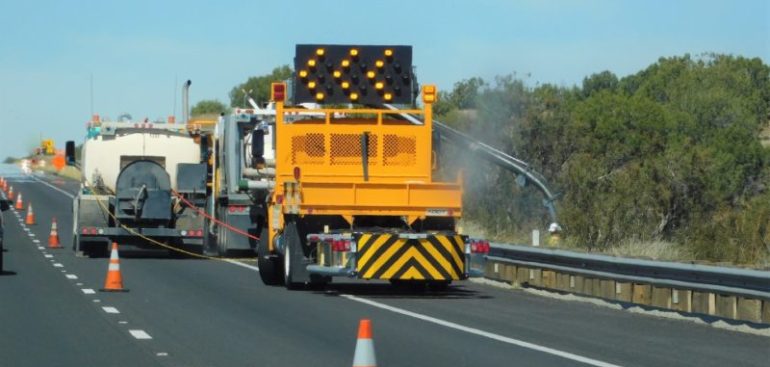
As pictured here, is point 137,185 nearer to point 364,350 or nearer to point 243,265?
point 243,265

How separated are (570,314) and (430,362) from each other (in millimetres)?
5824

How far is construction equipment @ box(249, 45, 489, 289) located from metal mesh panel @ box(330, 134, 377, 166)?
2 centimetres

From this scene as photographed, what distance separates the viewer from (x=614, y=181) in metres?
35.6

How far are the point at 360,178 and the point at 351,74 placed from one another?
5.37 feet

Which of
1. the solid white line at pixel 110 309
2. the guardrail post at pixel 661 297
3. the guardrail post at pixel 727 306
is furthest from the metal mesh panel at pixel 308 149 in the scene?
the guardrail post at pixel 727 306

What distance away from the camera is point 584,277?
72.5 feet

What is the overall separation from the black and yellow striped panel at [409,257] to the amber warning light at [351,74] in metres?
2.92

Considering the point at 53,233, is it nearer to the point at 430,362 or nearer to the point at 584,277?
the point at 584,277

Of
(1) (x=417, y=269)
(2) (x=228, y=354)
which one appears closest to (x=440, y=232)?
(1) (x=417, y=269)

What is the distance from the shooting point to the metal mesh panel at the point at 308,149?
24.0 m

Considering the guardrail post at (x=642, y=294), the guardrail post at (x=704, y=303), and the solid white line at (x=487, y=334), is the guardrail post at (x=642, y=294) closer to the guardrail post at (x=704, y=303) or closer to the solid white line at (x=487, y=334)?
the guardrail post at (x=704, y=303)

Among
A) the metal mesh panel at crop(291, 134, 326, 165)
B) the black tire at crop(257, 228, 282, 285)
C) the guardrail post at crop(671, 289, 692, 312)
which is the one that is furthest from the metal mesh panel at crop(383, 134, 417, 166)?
the guardrail post at crop(671, 289, 692, 312)

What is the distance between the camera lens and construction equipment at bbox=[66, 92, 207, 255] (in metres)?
33.3

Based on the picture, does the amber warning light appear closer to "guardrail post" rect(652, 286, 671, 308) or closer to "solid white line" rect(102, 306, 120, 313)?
"solid white line" rect(102, 306, 120, 313)
